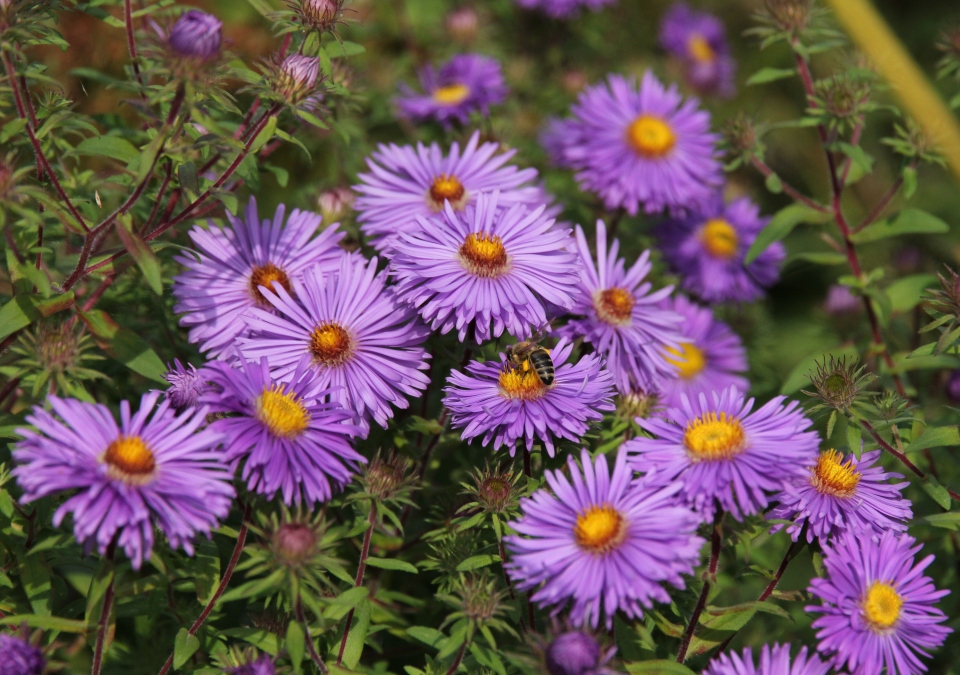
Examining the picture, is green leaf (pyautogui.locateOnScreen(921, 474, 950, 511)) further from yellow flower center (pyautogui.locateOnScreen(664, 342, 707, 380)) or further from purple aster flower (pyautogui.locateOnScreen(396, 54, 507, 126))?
purple aster flower (pyautogui.locateOnScreen(396, 54, 507, 126))

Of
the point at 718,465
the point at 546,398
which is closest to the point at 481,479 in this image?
the point at 546,398

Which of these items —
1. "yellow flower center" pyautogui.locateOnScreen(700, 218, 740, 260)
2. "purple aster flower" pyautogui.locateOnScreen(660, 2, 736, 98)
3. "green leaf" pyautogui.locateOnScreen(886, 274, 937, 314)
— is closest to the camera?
"green leaf" pyautogui.locateOnScreen(886, 274, 937, 314)

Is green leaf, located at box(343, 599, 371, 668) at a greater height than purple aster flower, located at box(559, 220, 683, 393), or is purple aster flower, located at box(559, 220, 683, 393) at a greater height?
purple aster flower, located at box(559, 220, 683, 393)

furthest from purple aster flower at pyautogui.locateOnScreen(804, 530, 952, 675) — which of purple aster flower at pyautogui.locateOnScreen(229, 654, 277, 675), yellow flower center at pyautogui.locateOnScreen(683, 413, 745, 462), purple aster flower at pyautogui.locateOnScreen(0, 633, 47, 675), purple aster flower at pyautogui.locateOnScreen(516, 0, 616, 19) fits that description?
purple aster flower at pyautogui.locateOnScreen(516, 0, 616, 19)

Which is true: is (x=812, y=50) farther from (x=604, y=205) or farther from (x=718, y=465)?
(x=718, y=465)

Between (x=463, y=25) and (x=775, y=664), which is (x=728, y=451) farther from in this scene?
(x=463, y=25)

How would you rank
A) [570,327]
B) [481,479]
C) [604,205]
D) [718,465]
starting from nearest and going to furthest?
[718,465] → [481,479] → [570,327] → [604,205]
